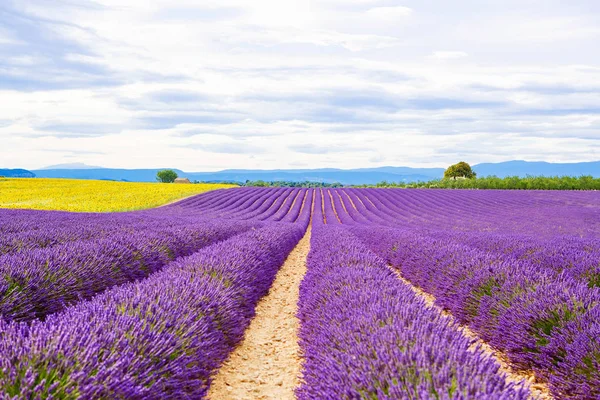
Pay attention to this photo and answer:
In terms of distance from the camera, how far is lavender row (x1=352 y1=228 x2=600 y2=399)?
344 cm

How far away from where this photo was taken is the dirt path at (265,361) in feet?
11.9

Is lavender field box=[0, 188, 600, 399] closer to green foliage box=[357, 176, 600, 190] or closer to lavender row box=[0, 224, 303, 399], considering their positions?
lavender row box=[0, 224, 303, 399]

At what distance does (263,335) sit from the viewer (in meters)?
5.04

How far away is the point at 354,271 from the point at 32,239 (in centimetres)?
515

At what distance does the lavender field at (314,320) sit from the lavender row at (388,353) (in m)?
0.01

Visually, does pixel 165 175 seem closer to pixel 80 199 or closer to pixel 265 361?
pixel 80 199

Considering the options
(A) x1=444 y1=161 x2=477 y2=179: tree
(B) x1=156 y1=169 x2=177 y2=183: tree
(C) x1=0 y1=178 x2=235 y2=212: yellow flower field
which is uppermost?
(A) x1=444 y1=161 x2=477 y2=179: tree

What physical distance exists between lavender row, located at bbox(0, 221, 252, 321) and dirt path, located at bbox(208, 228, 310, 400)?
4.81ft

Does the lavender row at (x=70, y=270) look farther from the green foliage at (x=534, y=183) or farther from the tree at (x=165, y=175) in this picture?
the tree at (x=165, y=175)

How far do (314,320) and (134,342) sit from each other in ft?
5.99

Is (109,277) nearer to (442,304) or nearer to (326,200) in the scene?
(442,304)

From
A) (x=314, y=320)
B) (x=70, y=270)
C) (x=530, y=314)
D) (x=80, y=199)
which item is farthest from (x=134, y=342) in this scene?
(x=80, y=199)

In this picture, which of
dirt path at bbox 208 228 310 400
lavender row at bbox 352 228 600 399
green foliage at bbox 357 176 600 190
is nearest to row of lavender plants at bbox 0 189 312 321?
dirt path at bbox 208 228 310 400

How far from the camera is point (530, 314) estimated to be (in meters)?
4.14
